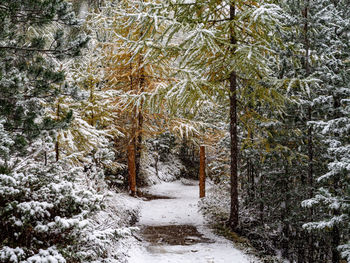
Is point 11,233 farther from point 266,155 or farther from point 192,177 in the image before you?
point 192,177

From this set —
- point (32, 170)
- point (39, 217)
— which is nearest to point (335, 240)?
point (39, 217)

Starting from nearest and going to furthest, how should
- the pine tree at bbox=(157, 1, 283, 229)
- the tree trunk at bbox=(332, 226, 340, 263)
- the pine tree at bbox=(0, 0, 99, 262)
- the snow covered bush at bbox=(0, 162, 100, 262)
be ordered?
1. the snow covered bush at bbox=(0, 162, 100, 262)
2. the pine tree at bbox=(0, 0, 99, 262)
3. the pine tree at bbox=(157, 1, 283, 229)
4. the tree trunk at bbox=(332, 226, 340, 263)

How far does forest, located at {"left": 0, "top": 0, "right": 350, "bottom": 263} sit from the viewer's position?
4531mm

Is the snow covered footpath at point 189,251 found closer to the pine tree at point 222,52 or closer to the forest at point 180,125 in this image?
the forest at point 180,125

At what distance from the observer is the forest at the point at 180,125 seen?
4531mm

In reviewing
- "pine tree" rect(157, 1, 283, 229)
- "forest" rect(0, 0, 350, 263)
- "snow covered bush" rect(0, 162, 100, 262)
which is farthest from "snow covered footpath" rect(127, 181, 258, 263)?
"snow covered bush" rect(0, 162, 100, 262)

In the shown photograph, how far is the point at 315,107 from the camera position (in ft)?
29.8

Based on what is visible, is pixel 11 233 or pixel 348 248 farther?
pixel 348 248

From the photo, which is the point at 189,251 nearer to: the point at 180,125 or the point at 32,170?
the point at 32,170

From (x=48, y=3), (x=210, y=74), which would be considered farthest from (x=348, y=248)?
(x=48, y=3)

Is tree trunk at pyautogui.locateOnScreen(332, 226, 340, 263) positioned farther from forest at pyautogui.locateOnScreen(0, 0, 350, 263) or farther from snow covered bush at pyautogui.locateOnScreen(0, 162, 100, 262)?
snow covered bush at pyautogui.locateOnScreen(0, 162, 100, 262)

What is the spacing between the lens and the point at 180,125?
44.2 ft

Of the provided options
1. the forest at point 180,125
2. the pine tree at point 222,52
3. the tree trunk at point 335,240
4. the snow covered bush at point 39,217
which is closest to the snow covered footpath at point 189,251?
the forest at point 180,125

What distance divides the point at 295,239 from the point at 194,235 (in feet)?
14.4
